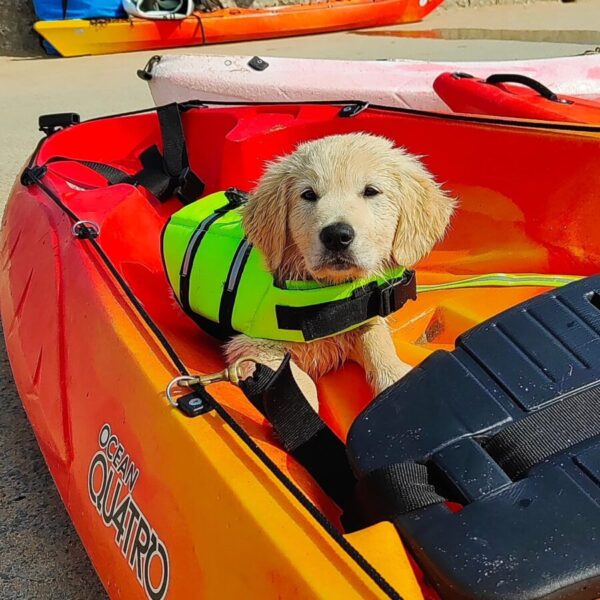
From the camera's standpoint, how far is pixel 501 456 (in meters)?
1.19

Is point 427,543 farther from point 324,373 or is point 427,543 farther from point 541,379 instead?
point 324,373

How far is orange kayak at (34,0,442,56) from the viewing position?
8625 millimetres

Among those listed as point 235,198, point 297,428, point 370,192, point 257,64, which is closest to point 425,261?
point 235,198

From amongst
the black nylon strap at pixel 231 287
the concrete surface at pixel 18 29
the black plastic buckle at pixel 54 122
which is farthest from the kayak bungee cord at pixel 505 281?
the concrete surface at pixel 18 29

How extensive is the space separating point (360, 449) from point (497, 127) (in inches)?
53.3

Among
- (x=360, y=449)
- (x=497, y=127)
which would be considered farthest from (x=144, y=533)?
(x=497, y=127)

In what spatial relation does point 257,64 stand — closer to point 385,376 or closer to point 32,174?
point 32,174

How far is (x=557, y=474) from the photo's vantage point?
1.13 meters

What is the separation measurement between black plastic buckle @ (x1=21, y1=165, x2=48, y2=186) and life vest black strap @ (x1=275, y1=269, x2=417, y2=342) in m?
1.07

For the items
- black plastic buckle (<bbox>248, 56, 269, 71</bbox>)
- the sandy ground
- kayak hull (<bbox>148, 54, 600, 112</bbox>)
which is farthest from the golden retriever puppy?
black plastic buckle (<bbox>248, 56, 269, 71</bbox>)

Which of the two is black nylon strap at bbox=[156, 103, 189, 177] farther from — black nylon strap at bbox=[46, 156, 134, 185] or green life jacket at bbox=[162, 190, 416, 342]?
green life jacket at bbox=[162, 190, 416, 342]

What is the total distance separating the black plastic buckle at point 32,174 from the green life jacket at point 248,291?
589 mm

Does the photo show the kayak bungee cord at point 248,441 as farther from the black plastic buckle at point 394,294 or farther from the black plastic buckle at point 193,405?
the black plastic buckle at point 394,294

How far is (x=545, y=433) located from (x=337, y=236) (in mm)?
611
